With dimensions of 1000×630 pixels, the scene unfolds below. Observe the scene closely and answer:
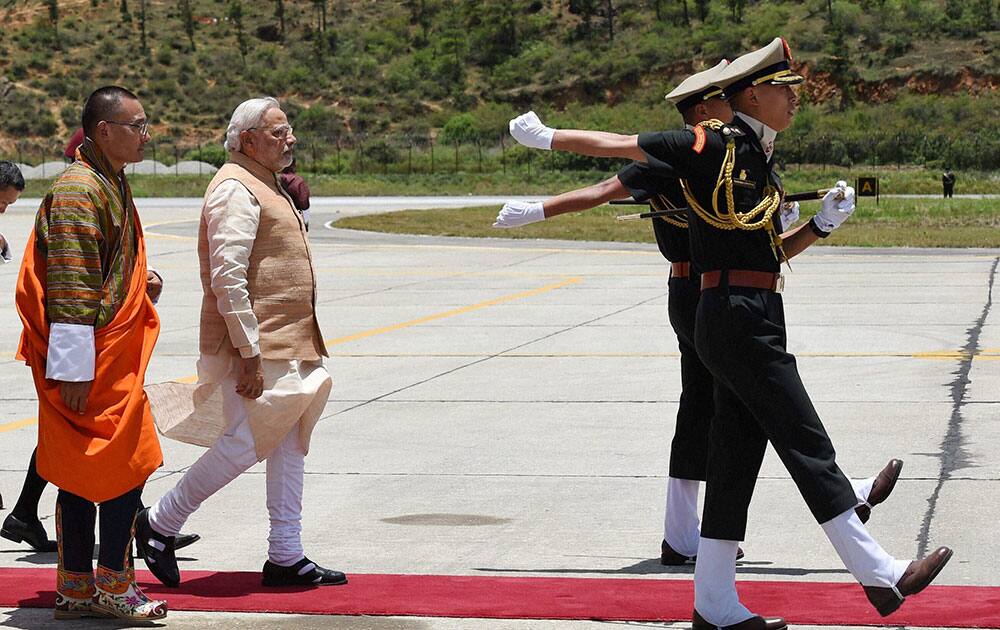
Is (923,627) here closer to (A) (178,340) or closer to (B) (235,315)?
(B) (235,315)

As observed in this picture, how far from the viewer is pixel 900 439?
29.1 ft

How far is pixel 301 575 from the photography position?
19.6 ft

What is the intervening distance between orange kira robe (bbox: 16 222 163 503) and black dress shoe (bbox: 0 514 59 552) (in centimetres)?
129

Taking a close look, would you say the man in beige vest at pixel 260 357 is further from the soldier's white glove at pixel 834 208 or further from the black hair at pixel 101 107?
the soldier's white glove at pixel 834 208

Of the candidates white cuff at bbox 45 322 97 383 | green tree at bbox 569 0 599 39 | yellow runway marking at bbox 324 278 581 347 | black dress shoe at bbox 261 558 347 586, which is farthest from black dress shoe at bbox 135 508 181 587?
green tree at bbox 569 0 599 39

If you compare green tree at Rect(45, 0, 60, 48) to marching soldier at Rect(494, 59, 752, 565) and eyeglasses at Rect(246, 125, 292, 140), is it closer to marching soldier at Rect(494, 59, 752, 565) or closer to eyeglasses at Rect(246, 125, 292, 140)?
eyeglasses at Rect(246, 125, 292, 140)

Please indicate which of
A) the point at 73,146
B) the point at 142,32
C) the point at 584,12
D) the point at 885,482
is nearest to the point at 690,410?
the point at 885,482

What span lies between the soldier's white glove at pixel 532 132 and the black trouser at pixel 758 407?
0.80 m

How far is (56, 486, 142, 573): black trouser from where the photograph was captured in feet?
18.2

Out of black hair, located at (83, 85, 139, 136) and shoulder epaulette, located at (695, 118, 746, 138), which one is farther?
black hair, located at (83, 85, 139, 136)

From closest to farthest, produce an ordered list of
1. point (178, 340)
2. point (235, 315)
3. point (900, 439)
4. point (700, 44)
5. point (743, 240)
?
point (743, 240), point (235, 315), point (900, 439), point (178, 340), point (700, 44)

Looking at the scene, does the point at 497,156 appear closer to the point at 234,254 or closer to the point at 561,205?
the point at 561,205

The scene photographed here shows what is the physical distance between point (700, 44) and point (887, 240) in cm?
7793

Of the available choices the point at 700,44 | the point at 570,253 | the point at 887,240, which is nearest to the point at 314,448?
the point at 570,253
